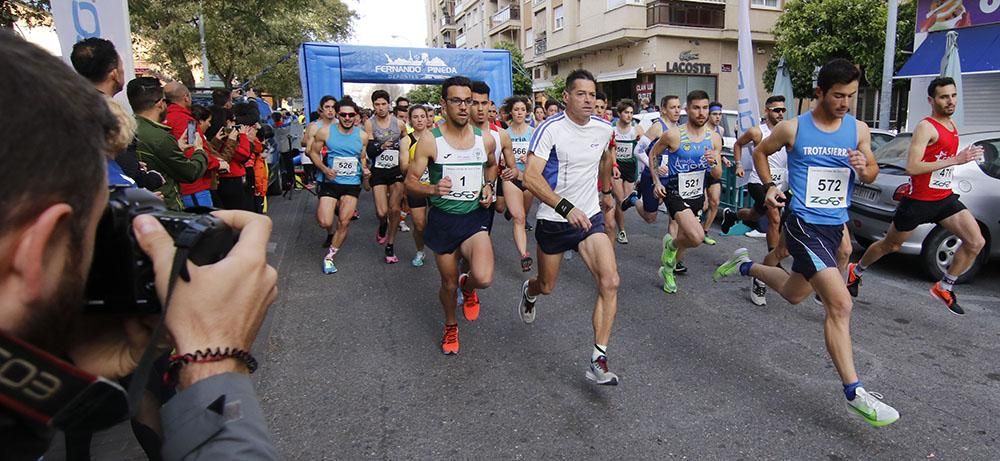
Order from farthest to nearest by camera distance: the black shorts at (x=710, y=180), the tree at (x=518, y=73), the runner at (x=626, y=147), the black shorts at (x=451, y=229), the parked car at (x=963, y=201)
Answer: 1. the tree at (x=518, y=73)
2. the runner at (x=626, y=147)
3. the black shorts at (x=710, y=180)
4. the parked car at (x=963, y=201)
5. the black shorts at (x=451, y=229)

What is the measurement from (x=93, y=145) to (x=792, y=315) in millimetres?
5132

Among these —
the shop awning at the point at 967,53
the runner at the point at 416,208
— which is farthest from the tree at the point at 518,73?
the runner at the point at 416,208

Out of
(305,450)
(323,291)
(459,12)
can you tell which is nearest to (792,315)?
(305,450)

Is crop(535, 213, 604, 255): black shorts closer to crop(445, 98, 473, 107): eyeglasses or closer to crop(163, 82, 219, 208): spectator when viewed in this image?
crop(445, 98, 473, 107): eyeglasses

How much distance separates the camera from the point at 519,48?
133ft

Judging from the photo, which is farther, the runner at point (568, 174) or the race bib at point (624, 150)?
the race bib at point (624, 150)

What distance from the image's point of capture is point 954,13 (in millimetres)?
13977

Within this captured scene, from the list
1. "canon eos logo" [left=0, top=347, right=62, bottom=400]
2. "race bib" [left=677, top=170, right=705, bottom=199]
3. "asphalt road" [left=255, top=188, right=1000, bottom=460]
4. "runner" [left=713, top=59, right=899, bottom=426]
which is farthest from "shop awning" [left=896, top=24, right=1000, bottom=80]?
"canon eos logo" [left=0, top=347, right=62, bottom=400]

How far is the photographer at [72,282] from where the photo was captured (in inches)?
27.3

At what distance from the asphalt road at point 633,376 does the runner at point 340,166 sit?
1.38 meters

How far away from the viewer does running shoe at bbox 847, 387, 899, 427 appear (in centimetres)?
302

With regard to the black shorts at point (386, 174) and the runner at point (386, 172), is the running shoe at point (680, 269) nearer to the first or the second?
the runner at point (386, 172)

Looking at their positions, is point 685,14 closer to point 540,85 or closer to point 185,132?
point 540,85

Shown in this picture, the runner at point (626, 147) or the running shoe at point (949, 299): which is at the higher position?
the runner at point (626, 147)
